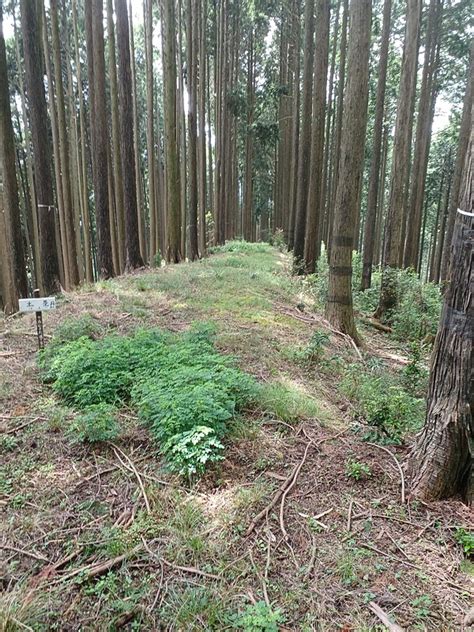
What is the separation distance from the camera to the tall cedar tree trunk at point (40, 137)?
688 centimetres

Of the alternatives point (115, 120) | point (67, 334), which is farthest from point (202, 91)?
point (67, 334)

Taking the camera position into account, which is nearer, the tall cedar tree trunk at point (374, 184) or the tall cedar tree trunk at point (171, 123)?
the tall cedar tree trunk at point (171, 123)

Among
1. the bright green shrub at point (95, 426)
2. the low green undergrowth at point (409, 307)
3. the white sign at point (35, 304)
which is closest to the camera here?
the bright green shrub at point (95, 426)

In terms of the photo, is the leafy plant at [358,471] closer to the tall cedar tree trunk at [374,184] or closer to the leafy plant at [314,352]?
the leafy plant at [314,352]

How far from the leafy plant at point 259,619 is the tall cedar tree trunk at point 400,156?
761 cm

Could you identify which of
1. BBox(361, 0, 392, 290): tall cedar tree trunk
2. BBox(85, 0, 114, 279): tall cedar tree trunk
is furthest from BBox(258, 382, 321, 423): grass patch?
BBox(361, 0, 392, 290): tall cedar tree trunk

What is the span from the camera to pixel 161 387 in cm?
340

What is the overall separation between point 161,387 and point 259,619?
1.99 m

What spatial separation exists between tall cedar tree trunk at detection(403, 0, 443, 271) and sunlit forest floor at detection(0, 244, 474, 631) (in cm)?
999

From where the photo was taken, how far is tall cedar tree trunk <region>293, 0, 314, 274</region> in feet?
34.8

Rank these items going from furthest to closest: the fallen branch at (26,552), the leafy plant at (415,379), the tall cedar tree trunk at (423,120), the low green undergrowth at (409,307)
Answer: the tall cedar tree trunk at (423,120)
the low green undergrowth at (409,307)
the leafy plant at (415,379)
the fallen branch at (26,552)

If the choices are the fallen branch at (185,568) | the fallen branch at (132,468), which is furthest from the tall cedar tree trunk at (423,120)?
the fallen branch at (185,568)

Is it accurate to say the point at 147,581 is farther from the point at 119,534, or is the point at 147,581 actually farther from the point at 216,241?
the point at 216,241

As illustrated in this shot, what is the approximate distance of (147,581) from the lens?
6.27ft
